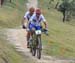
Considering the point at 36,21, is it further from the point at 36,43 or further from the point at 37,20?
the point at 36,43

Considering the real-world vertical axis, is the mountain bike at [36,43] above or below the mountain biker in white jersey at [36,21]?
below

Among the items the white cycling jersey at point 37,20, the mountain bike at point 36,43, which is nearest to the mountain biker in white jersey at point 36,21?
the white cycling jersey at point 37,20

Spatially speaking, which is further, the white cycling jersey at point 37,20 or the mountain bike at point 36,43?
the white cycling jersey at point 37,20

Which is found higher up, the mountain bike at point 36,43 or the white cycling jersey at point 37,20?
the white cycling jersey at point 37,20

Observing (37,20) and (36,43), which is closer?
(37,20)

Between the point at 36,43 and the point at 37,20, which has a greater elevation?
→ the point at 37,20

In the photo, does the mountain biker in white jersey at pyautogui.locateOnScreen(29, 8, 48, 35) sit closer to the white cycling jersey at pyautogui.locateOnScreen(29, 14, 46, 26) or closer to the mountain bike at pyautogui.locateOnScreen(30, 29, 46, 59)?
the white cycling jersey at pyautogui.locateOnScreen(29, 14, 46, 26)

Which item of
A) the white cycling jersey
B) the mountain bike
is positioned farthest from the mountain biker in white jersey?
the mountain bike

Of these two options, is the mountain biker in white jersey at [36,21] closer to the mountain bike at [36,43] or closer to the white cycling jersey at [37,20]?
the white cycling jersey at [37,20]

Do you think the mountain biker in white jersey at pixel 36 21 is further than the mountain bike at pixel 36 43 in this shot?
Yes

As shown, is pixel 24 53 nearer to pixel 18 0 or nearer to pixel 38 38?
pixel 38 38

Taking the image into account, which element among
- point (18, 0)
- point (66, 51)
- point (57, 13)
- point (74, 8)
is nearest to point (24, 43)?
point (66, 51)

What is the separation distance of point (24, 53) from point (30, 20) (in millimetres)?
1454

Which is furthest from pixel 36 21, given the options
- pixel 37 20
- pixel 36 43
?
pixel 36 43
